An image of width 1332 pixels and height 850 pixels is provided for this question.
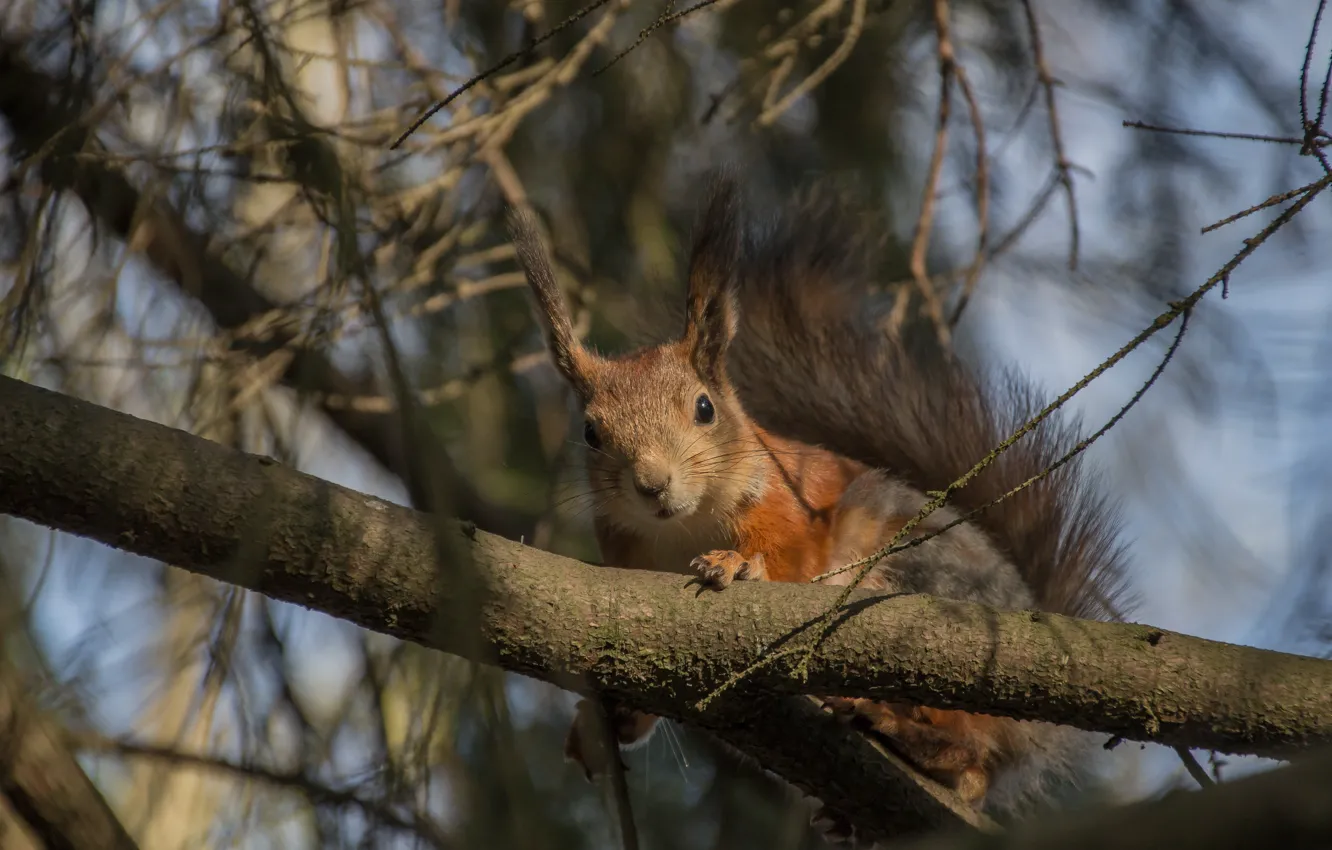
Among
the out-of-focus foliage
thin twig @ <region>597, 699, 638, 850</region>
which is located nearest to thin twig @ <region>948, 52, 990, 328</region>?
the out-of-focus foliage

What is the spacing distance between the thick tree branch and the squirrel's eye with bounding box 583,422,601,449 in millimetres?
276

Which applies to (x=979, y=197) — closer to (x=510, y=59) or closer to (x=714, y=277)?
(x=714, y=277)

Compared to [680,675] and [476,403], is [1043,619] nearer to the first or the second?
[680,675]

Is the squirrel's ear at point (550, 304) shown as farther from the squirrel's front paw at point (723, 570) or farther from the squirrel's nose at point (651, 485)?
the squirrel's front paw at point (723, 570)

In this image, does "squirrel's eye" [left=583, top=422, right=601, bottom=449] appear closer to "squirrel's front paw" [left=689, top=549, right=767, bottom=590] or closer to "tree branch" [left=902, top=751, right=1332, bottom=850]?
"squirrel's front paw" [left=689, top=549, right=767, bottom=590]

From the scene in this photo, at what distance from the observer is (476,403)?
277 cm

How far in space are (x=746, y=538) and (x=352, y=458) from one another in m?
1.24

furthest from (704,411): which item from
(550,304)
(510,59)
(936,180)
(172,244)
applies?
(510,59)

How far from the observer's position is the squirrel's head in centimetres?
227

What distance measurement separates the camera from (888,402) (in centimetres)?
273

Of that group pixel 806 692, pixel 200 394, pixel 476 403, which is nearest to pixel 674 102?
pixel 476 403

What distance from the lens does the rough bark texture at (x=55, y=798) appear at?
67.5 inches

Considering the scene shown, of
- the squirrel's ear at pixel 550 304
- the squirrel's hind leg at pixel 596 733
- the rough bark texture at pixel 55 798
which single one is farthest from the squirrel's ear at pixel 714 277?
the rough bark texture at pixel 55 798

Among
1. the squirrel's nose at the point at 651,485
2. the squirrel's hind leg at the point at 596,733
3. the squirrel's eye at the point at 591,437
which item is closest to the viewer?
the squirrel's hind leg at the point at 596,733
